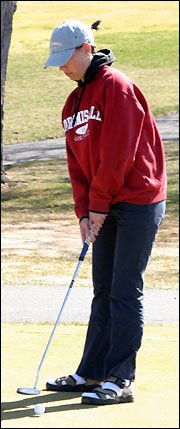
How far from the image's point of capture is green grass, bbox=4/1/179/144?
9734mm

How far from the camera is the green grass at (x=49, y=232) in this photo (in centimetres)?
875

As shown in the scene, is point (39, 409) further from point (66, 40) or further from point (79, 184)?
point (66, 40)

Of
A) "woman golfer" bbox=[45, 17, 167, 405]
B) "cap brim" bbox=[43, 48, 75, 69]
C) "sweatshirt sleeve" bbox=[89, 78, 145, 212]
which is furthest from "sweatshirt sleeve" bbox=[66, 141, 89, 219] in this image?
"cap brim" bbox=[43, 48, 75, 69]

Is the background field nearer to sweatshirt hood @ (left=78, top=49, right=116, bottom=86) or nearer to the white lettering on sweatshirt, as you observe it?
the white lettering on sweatshirt

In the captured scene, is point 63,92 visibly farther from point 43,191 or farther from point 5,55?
point 43,191

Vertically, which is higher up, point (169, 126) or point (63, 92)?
point (63, 92)

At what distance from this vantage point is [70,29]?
3723mm

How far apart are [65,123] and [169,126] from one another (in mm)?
13179

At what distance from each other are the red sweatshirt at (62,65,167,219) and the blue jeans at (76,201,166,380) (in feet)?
0.26

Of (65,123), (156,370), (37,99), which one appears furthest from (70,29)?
(37,99)

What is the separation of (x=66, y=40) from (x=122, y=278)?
39.2 inches

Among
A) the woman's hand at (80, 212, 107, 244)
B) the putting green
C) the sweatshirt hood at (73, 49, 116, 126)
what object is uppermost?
the sweatshirt hood at (73, 49, 116, 126)

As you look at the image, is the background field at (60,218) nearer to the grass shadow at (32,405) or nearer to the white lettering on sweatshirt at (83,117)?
the grass shadow at (32,405)

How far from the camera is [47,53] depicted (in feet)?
35.2
